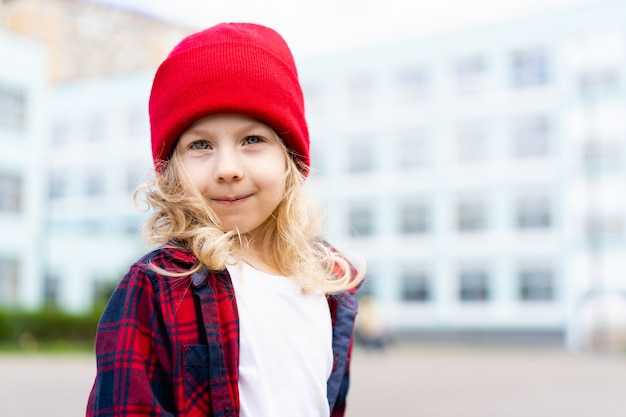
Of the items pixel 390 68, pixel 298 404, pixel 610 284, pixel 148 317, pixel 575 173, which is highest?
pixel 390 68

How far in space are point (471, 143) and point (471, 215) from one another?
9.41ft

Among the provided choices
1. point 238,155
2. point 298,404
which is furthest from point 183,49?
point 298,404

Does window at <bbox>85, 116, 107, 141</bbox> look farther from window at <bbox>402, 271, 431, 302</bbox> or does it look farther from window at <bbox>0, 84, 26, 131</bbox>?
window at <bbox>402, 271, 431, 302</bbox>

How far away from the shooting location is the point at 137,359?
4.65 ft

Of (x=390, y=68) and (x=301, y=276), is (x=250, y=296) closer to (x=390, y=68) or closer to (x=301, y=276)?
(x=301, y=276)

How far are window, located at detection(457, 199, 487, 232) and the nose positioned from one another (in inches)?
1269

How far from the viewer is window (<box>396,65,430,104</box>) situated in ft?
113

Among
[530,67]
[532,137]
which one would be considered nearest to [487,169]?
[532,137]

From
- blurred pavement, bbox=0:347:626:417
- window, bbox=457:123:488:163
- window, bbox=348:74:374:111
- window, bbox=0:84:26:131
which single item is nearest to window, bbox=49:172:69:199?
window, bbox=348:74:374:111

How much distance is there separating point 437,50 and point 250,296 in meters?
33.7

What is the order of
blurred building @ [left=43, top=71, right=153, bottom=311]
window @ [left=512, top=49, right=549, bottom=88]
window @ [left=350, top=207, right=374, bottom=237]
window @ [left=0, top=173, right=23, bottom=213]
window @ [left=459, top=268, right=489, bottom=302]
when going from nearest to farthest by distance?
window @ [left=0, top=173, right=23, bottom=213] < window @ [left=512, top=49, right=549, bottom=88] < window @ [left=459, top=268, right=489, bottom=302] < window @ [left=350, top=207, right=374, bottom=237] < blurred building @ [left=43, top=71, right=153, bottom=311]

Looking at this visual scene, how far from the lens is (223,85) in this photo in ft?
5.18

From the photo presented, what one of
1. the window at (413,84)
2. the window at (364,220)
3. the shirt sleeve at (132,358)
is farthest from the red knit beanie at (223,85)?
the window at (364,220)

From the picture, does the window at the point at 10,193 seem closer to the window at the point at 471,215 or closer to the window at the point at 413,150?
the window at the point at 413,150
